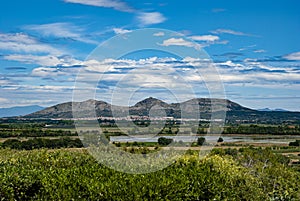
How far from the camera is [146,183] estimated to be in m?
13.0

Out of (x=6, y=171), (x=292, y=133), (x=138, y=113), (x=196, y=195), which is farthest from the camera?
(x=292, y=133)

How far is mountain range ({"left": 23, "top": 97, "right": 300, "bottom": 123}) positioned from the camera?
76.9 feet

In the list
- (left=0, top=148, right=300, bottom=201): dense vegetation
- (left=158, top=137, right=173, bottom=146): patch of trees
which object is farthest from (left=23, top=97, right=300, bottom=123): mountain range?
(left=158, top=137, right=173, bottom=146): patch of trees

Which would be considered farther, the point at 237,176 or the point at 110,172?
the point at 237,176

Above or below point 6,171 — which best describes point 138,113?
above

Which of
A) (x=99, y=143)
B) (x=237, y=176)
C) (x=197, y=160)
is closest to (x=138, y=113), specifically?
(x=99, y=143)

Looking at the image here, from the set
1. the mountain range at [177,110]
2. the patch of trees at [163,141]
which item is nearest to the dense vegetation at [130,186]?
the mountain range at [177,110]

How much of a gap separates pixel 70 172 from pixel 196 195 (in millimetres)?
4297

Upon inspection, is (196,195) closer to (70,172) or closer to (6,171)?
(70,172)

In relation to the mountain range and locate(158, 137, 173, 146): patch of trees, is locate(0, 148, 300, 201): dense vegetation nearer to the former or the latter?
the mountain range

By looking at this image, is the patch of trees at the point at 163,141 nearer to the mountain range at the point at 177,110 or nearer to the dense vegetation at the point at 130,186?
the mountain range at the point at 177,110

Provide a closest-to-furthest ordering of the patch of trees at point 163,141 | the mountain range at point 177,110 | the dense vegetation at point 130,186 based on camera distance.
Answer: the dense vegetation at point 130,186 < the mountain range at point 177,110 < the patch of trees at point 163,141

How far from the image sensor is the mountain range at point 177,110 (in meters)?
23.4

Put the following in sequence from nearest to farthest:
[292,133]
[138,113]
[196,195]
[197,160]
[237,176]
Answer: [196,195], [237,176], [197,160], [138,113], [292,133]
